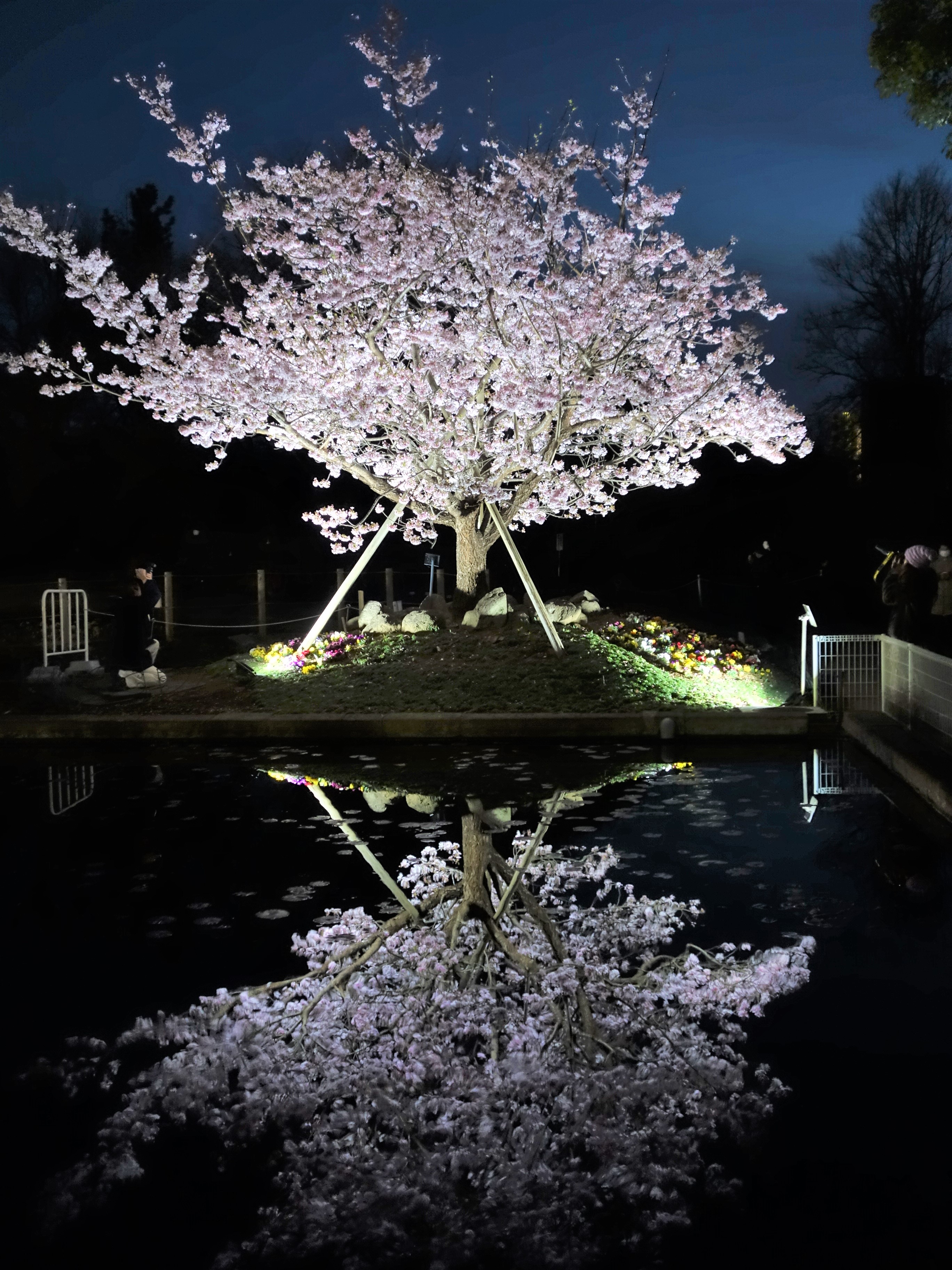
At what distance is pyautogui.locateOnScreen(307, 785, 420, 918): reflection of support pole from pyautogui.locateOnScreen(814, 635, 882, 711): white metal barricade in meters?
6.48

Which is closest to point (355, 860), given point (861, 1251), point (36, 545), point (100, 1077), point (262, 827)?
point (262, 827)

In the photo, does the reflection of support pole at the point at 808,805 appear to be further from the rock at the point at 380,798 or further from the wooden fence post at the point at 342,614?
the wooden fence post at the point at 342,614

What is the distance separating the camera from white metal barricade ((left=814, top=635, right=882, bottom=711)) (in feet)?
45.8

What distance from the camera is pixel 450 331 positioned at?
16.8 m

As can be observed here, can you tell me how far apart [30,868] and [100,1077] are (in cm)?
368

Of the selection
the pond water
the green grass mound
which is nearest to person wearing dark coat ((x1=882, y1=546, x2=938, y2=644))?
the green grass mound

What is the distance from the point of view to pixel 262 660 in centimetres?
1811

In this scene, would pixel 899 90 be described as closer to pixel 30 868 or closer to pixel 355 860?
pixel 355 860

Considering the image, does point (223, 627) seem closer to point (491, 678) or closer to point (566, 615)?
point (566, 615)

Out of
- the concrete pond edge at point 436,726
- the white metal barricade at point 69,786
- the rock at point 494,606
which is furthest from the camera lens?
the rock at point 494,606

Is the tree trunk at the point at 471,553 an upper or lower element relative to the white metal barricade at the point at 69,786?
upper

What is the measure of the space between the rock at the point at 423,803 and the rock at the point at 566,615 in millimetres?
8497

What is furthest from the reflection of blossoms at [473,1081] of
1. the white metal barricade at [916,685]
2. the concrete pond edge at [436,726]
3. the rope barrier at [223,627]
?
the rope barrier at [223,627]

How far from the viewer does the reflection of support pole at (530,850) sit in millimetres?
6984
